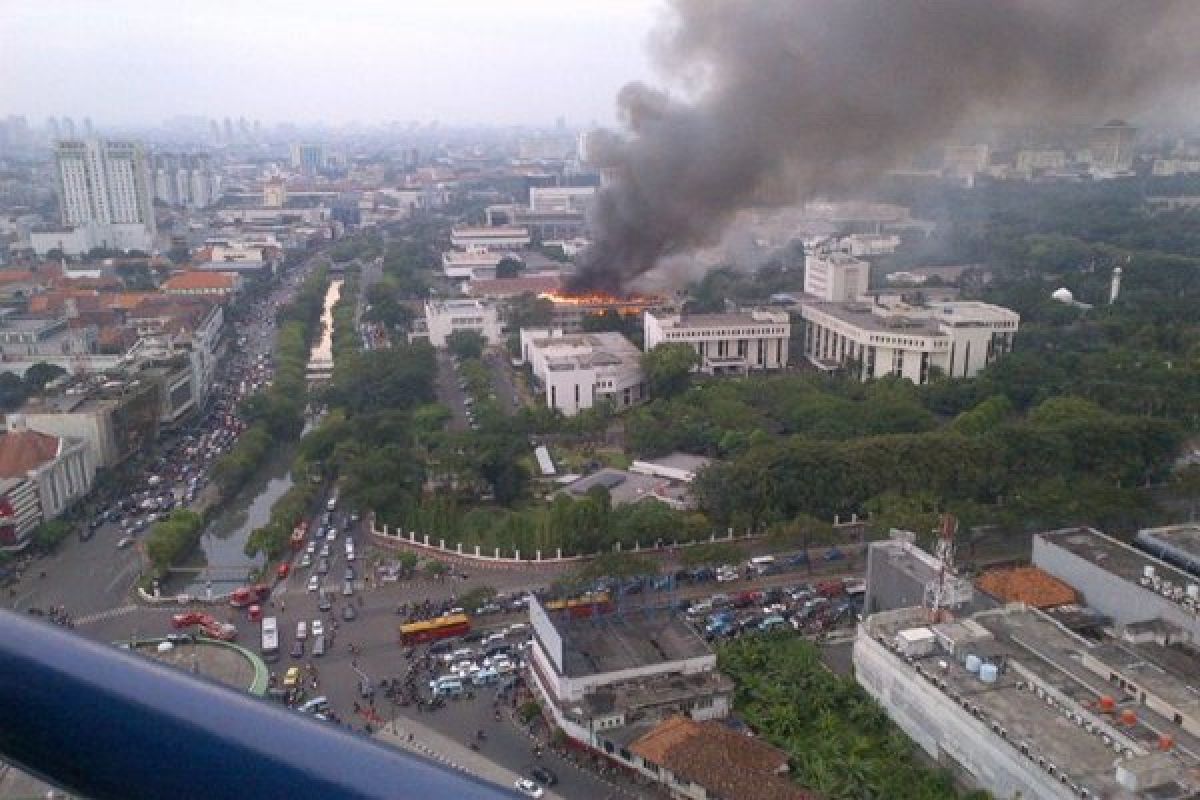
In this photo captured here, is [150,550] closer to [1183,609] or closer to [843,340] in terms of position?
[1183,609]

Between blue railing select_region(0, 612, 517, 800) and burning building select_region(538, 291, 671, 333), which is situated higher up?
blue railing select_region(0, 612, 517, 800)

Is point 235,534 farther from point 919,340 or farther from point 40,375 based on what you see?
point 919,340

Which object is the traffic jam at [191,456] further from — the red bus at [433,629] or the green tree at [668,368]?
the green tree at [668,368]

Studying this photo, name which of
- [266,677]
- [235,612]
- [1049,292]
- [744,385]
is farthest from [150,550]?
[1049,292]

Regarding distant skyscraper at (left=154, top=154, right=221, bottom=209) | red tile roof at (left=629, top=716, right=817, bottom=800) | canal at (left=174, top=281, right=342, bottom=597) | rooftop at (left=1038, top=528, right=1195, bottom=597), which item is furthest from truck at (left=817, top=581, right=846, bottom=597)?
distant skyscraper at (left=154, top=154, right=221, bottom=209)

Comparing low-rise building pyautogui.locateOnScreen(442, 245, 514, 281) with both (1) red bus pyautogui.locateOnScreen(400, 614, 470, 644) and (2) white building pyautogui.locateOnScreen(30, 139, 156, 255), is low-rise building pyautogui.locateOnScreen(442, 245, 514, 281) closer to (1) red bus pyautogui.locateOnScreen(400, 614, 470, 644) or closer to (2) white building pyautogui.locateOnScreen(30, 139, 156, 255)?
(2) white building pyautogui.locateOnScreen(30, 139, 156, 255)

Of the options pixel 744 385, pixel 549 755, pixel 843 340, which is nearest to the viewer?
pixel 549 755
